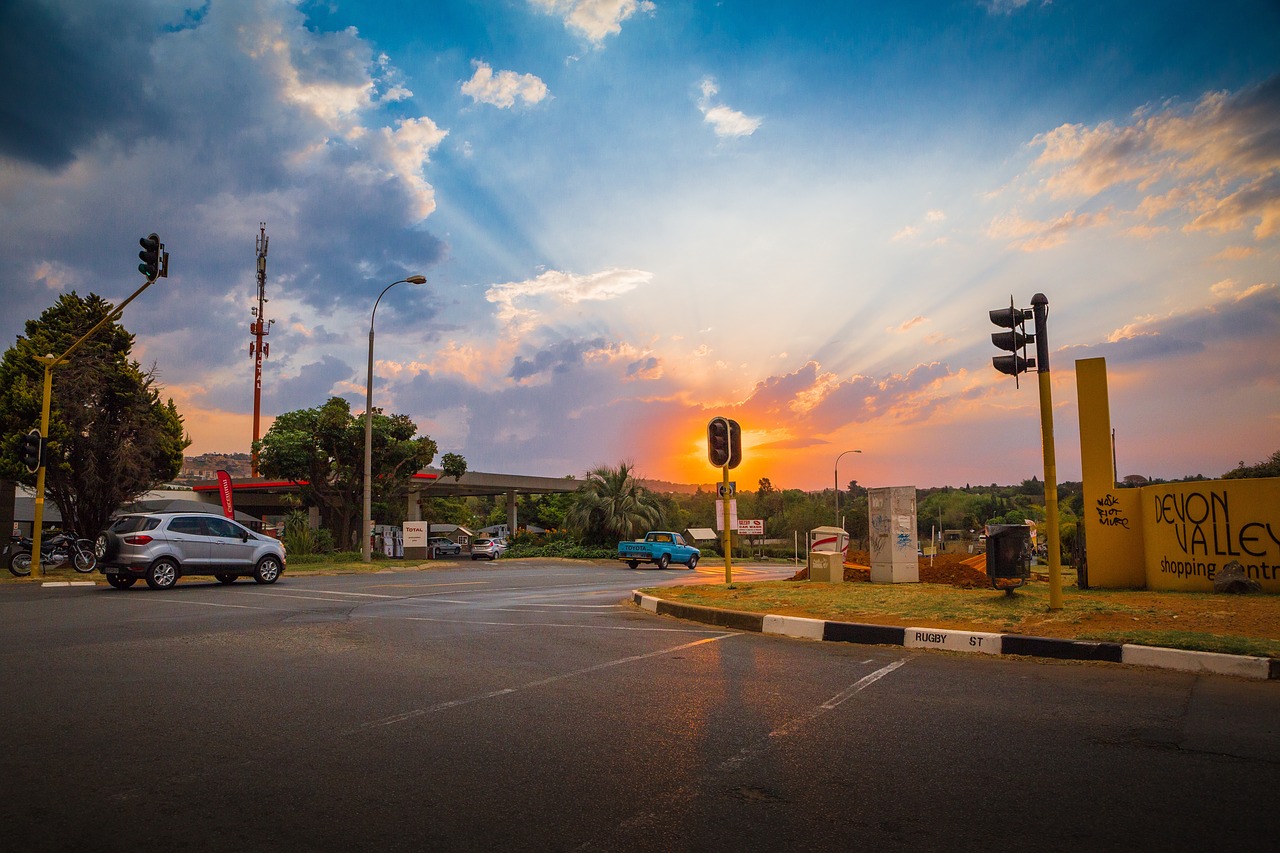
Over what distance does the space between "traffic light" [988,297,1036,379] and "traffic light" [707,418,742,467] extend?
5.67 meters

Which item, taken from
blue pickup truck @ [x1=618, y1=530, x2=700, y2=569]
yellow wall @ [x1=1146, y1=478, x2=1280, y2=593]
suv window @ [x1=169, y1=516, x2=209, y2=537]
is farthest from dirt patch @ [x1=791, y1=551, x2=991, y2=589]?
blue pickup truck @ [x1=618, y1=530, x2=700, y2=569]

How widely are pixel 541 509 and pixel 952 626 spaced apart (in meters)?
70.3

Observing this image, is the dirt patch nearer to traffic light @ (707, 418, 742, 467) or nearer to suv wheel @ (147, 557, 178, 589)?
traffic light @ (707, 418, 742, 467)

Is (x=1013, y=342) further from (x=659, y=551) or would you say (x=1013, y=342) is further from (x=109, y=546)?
(x=659, y=551)

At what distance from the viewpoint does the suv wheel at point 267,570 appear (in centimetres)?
1952

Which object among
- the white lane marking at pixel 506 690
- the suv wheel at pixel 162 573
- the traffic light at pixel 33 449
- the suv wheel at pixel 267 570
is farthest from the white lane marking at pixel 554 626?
the traffic light at pixel 33 449

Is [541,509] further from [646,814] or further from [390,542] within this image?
[646,814]

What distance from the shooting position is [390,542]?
45344mm

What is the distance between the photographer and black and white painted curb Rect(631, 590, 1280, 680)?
281 inches

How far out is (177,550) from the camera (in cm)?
1775

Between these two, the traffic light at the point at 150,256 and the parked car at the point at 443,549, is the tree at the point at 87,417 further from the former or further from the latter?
the parked car at the point at 443,549

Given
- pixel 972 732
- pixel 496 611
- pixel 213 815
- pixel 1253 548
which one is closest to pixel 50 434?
pixel 496 611

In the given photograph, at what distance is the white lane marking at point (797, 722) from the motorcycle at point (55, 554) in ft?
73.4

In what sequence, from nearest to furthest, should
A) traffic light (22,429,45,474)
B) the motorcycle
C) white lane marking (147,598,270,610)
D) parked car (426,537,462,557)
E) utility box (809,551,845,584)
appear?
1. white lane marking (147,598,270,610)
2. utility box (809,551,845,584)
3. traffic light (22,429,45,474)
4. the motorcycle
5. parked car (426,537,462,557)
